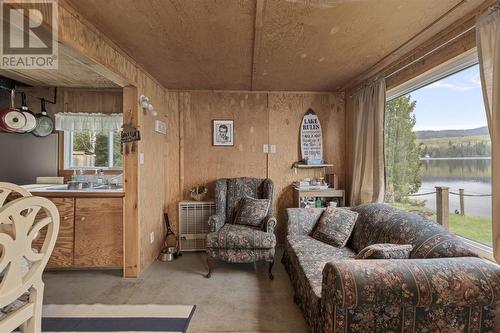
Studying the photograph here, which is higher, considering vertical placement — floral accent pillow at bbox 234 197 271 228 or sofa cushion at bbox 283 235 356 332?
floral accent pillow at bbox 234 197 271 228

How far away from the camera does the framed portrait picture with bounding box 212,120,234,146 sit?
3602 millimetres

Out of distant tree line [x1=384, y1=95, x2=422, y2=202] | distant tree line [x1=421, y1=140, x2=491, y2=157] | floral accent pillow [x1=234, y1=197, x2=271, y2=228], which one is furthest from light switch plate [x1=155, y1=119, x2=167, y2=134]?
distant tree line [x1=421, y1=140, x2=491, y2=157]

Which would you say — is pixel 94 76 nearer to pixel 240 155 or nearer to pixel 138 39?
pixel 138 39

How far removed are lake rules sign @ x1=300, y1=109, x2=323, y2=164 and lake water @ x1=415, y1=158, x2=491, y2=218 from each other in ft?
4.83

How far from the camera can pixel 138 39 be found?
82.0 inches

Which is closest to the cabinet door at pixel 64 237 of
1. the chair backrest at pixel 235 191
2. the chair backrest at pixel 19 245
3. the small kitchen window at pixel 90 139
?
the small kitchen window at pixel 90 139

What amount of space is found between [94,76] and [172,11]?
1.88m

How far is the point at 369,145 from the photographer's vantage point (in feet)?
9.42

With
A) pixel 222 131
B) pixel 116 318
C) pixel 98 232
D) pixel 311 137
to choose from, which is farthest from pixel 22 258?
pixel 311 137

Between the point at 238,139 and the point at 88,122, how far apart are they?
2.14 m

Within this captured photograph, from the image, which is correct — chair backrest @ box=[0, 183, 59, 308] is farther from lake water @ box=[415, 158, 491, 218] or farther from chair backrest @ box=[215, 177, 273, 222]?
lake water @ box=[415, 158, 491, 218]

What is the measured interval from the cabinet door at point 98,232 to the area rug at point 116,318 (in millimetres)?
613

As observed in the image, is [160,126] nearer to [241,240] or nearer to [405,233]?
[241,240]

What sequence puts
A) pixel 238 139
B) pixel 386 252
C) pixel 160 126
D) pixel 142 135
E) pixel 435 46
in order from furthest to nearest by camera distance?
1. pixel 238 139
2. pixel 160 126
3. pixel 142 135
4. pixel 435 46
5. pixel 386 252
